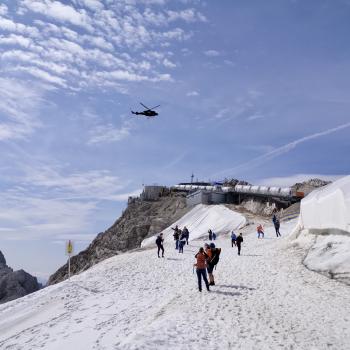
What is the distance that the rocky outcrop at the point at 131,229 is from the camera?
60125 millimetres

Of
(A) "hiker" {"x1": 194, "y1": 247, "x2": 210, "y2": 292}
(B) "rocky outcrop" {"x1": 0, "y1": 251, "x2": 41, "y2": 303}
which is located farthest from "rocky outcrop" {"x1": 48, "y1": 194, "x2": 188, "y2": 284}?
(A) "hiker" {"x1": 194, "y1": 247, "x2": 210, "y2": 292}

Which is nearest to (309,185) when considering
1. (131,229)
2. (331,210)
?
(131,229)

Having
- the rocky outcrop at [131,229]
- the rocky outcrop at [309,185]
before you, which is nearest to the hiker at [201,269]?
the rocky outcrop at [131,229]

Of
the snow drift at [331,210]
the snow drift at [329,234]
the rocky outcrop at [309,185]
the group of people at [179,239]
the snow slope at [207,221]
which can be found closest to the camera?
the snow drift at [329,234]

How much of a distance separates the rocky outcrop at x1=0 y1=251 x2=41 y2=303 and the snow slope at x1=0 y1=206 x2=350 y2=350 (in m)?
33.6

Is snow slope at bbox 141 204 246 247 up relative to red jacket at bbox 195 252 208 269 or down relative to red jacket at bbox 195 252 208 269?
up

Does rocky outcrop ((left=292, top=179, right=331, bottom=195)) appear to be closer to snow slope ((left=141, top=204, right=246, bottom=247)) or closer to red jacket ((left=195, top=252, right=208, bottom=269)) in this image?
snow slope ((left=141, top=204, right=246, bottom=247))

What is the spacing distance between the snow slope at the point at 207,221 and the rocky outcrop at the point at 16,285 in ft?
51.0

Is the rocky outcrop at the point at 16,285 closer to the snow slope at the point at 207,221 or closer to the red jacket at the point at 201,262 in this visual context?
the snow slope at the point at 207,221

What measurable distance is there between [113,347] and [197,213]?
49.4 metres

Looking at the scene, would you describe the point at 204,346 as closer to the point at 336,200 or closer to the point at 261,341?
the point at 261,341

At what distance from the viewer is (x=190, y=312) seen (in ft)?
42.6

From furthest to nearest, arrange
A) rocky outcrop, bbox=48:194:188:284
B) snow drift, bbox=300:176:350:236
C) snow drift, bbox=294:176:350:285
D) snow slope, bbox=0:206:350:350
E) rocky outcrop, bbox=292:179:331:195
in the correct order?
rocky outcrop, bbox=48:194:188:284 < rocky outcrop, bbox=292:179:331:195 < snow drift, bbox=300:176:350:236 < snow drift, bbox=294:176:350:285 < snow slope, bbox=0:206:350:350

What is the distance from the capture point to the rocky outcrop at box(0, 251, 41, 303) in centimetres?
5181
